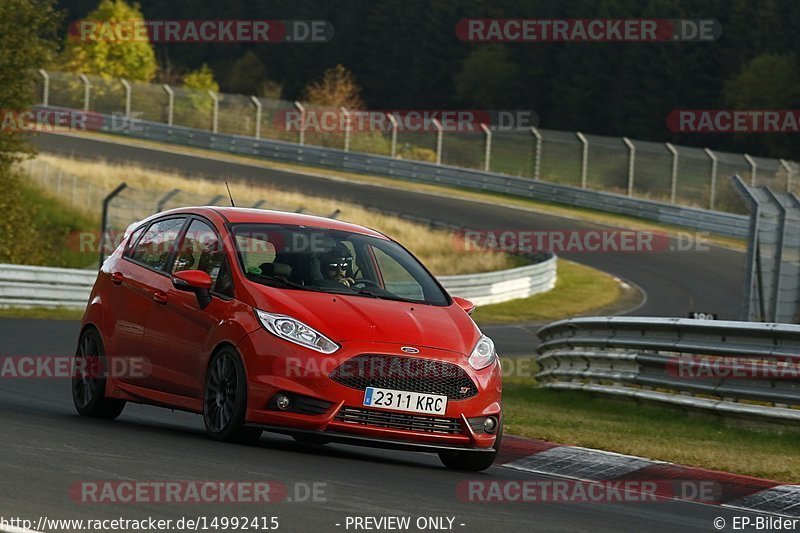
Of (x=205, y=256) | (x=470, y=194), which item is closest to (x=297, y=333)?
(x=205, y=256)

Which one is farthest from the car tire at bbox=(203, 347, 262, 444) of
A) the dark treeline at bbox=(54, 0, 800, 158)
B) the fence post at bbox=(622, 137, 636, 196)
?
the dark treeline at bbox=(54, 0, 800, 158)

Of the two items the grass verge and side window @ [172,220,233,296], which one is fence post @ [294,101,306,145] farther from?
side window @ [172,220,233,296]

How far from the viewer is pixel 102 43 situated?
257 ft

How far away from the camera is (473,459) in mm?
10094

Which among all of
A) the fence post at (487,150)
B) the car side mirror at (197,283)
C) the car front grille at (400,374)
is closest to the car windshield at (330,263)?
the car side mirror at (197,283)

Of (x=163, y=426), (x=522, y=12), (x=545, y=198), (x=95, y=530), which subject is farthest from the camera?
(x=522, y=12)

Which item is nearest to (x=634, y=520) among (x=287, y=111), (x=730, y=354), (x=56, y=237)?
(x=730, y=354)

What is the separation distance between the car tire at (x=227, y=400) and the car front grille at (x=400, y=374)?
63cm

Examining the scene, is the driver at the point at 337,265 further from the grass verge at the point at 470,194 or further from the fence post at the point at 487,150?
the fence post at the point at 487,150

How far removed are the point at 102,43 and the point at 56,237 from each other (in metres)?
41.5

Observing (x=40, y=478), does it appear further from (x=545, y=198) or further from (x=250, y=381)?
(x=545, y=198)

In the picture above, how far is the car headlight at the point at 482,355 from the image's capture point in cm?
994

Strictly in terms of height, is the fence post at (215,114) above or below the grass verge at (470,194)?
above

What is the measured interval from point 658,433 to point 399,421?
3.57 metres
